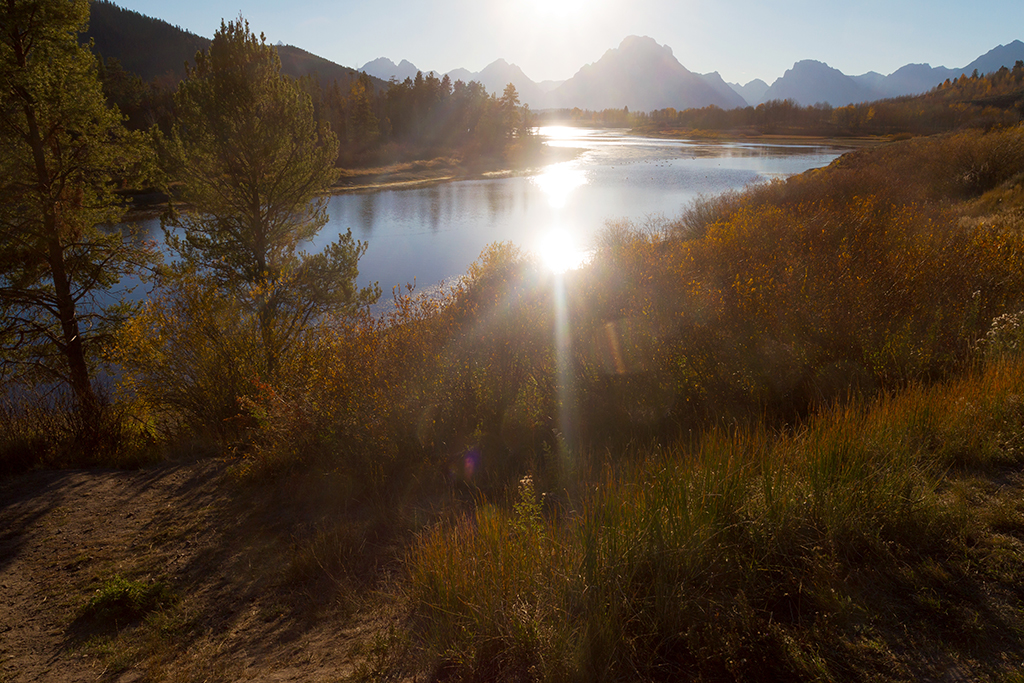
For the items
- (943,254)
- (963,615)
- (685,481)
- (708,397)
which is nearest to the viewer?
(963,615)

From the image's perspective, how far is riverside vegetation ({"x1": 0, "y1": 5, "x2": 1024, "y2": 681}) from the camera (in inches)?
103

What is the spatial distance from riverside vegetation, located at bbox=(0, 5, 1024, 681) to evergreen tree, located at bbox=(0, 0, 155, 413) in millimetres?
757

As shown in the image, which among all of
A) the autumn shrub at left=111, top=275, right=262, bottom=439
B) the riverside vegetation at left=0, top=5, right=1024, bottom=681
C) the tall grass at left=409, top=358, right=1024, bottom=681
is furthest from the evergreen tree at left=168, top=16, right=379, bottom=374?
the tall grass at left=409, top=358, right=1024, bottom=681

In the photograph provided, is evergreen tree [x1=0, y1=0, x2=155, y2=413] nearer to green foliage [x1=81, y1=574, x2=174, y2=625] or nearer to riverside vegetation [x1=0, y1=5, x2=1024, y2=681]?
riverside vegetation [x1=0, y1=5, x2=1024, y2=681]

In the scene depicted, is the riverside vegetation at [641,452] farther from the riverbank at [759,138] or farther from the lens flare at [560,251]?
the riverbank at [759,138]

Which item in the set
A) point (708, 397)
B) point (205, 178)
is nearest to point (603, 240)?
point (205, 178)

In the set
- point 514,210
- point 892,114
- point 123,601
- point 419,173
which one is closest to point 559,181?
point 514,210

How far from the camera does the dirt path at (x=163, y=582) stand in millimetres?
3738

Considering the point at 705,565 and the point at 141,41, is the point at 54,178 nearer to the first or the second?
the point at 705,565

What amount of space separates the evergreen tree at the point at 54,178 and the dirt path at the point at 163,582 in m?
6.46

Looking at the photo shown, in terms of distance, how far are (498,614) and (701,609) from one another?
1.03 m

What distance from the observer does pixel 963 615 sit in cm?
→ 250

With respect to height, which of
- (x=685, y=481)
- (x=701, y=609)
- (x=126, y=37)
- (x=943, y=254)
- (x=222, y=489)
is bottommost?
(x=222, y=489)

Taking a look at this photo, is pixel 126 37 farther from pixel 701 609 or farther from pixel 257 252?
pixel 701 609
